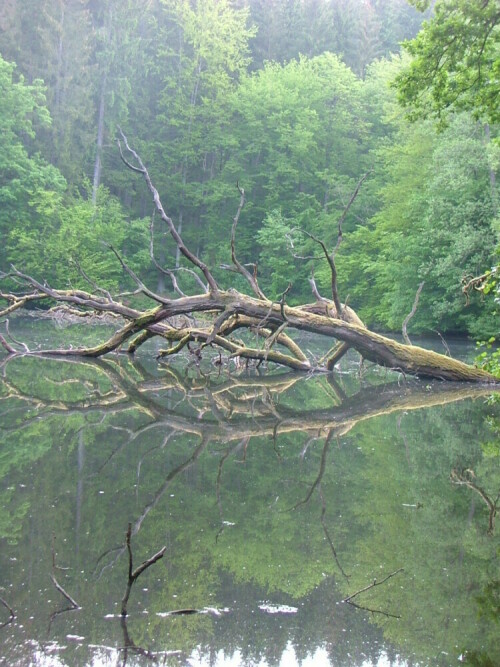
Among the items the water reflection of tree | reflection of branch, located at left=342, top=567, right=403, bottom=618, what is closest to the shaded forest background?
the water reflection of tree

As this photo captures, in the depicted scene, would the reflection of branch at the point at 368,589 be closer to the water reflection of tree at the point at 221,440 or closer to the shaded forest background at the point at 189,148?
the water reflection of tree at the point at 221,440

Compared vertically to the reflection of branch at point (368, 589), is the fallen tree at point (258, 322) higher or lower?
higher

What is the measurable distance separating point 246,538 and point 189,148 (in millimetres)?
42380

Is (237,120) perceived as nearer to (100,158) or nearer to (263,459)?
(100,158)

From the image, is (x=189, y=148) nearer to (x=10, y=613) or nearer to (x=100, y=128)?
(x=100, y=128)

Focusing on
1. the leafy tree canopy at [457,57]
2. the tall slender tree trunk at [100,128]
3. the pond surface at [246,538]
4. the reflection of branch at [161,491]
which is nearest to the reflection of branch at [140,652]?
the pond surface at [246,538]

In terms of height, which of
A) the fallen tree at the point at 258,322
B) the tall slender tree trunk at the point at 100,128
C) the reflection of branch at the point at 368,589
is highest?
the tall slender tree trunk at the point at 100,128

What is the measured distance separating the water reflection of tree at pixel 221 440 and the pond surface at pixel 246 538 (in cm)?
2

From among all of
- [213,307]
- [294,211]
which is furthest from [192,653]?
[294,211]

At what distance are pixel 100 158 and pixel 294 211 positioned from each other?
10910 millimetres

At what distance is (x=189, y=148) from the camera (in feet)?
149

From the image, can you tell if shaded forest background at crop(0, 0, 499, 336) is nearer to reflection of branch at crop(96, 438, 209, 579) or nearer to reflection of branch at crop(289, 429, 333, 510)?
reflection of branch at crop(289, 429, 333, 510)

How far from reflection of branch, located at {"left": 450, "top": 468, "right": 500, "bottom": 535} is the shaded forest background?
25559 mm

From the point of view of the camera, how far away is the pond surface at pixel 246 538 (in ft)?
11.1
